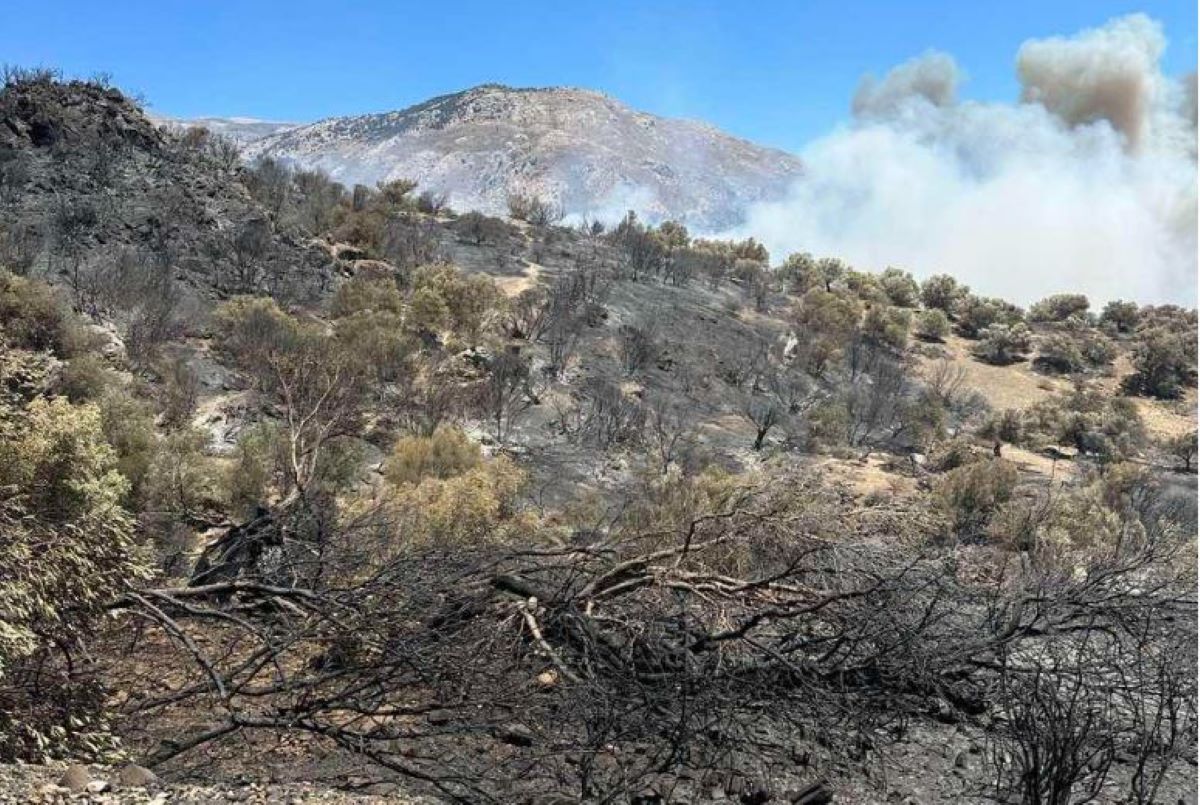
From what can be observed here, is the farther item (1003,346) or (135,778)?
(1003,346)

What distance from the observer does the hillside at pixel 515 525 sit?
5.07 m

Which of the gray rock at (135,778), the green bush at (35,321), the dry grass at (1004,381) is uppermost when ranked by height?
the dry grass at (1004,381)

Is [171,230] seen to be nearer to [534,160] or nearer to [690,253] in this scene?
[690,253]

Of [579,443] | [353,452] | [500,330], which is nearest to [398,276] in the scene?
[500,330]

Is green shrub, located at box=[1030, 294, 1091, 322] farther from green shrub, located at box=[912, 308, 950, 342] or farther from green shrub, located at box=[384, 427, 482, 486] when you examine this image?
green shrub, located at box=[384, 427, 482, 486]

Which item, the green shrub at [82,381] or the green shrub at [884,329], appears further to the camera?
the green shrub at [884,329]

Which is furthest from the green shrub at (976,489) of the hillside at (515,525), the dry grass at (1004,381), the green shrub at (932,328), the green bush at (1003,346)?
the green shrub at (932,328)

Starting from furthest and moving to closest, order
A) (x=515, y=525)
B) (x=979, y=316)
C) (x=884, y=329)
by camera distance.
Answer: (x=979, y=316), (x=884, y=329), (x=515, y=525)

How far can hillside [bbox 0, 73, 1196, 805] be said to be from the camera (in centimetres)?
507

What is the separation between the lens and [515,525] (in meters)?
12.9

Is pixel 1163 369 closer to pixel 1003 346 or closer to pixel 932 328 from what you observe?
pixel 1003 346

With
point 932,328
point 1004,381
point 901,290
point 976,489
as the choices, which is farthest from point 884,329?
point 976,489

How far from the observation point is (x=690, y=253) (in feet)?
181

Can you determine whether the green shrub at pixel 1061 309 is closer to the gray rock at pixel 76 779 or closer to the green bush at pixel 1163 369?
the green bush at pixel 1163 369
